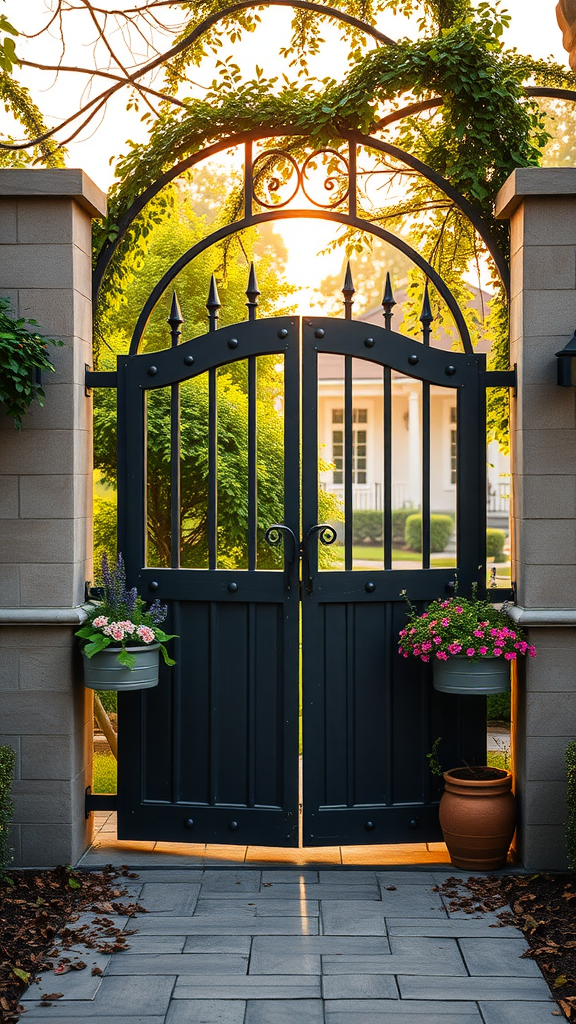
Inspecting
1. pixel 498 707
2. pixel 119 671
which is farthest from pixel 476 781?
pixel 498 707

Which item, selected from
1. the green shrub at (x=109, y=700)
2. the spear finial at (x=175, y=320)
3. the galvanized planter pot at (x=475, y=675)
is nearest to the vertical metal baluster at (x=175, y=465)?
the spear finial at (x=175, y=320)

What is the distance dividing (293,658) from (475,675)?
788mm

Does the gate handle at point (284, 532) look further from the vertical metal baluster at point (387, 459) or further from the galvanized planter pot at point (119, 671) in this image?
the galvanized planter pot at point (119, 671)

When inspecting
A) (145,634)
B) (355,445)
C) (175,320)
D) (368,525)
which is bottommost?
(145,634)

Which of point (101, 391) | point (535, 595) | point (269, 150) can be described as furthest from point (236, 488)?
point (535, 595)

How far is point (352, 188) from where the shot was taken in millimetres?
4609

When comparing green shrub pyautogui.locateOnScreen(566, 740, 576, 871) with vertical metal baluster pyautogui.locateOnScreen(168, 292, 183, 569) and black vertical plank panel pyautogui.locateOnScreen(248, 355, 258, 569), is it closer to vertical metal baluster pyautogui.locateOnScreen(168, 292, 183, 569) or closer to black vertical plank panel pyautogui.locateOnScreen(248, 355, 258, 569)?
black vertical plank panel pyautogui.locateOnScreen(248, 355, 258, 569)

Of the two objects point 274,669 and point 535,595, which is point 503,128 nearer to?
point 535,595

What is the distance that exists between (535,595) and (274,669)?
→ 3.81 ft

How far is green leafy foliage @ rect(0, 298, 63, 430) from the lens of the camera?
12.3 feet

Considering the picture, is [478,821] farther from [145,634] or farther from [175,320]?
[175,320]

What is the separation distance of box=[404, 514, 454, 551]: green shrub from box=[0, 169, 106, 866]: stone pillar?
42.8 ft

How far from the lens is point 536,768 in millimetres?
4133

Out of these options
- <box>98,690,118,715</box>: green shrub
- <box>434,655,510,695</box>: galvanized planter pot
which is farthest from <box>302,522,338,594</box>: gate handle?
<box>98,690,118,715</box>: green shrub
